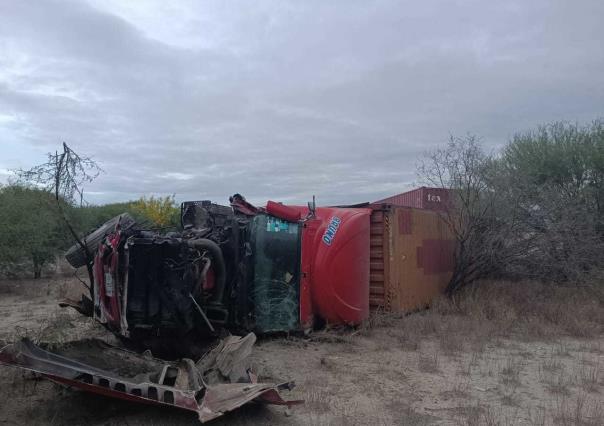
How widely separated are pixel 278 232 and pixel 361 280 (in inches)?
65.6

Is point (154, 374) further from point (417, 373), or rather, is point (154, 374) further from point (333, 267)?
point (333, 267)

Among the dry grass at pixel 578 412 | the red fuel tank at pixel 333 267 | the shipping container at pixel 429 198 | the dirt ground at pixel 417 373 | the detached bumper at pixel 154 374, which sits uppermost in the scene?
the shipping container at pixel 429 198

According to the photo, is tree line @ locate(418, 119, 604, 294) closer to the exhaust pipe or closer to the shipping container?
the shipping container

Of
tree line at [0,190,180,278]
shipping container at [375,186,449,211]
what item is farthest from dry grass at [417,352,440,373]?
tree line at [0,190,180,278]

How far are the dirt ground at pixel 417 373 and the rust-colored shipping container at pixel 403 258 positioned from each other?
50cm

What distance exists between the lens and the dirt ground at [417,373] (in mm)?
5195

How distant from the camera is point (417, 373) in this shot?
22.1 ft

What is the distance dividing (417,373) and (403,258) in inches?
151

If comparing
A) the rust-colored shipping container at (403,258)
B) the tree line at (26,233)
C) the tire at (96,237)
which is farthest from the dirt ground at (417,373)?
the tree line at (26,233)

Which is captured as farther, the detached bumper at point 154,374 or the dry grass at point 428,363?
the dry grass at point 428,363

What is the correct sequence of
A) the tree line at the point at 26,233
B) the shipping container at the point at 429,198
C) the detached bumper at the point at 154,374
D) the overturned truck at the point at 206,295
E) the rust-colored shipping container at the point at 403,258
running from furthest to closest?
the tree line at the point at 26,233
the shipping container at the point at 429,198
the rust-colored shipping container at the point at 403,258
the overturned truck at the point at 206,295
the detached bumper at the point at 154,374

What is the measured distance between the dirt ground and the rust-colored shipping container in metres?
0.50

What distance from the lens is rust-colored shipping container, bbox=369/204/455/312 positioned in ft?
33.0

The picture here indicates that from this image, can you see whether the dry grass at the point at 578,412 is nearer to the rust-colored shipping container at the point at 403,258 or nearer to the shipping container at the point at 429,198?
the rust-colored shipping container at the point at 403,258
